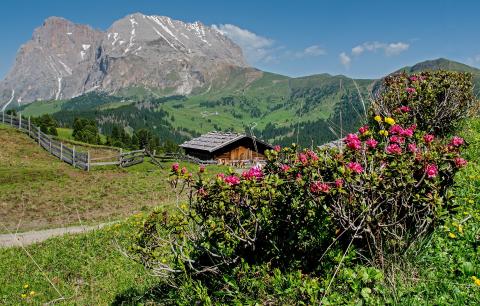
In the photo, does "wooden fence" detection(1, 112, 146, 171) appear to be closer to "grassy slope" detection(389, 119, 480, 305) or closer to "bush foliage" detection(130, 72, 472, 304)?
"bush foliage" detection(130, 72, 472, 304)

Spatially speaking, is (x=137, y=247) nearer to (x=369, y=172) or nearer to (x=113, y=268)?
(x=369, y=172)

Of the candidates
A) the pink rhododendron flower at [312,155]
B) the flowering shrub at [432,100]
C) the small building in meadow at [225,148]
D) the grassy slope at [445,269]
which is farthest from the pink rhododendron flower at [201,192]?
the small building in meadow at [225,148]

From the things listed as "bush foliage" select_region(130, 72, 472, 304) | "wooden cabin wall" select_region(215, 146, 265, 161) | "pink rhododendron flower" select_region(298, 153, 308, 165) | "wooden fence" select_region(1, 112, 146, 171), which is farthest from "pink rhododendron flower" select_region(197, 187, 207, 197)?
"wooden cabin wall" select_region(215, 146, 265, 161)

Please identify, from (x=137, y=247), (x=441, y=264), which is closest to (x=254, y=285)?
(x=137, y=247)

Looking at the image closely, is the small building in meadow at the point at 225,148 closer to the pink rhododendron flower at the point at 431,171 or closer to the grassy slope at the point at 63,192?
the grassy slope at the point at 63,192

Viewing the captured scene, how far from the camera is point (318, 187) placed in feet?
14.0

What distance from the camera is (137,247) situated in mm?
5125

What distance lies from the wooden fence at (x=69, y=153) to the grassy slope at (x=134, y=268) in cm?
2555

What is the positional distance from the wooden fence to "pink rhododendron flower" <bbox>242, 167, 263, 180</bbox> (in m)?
34.4

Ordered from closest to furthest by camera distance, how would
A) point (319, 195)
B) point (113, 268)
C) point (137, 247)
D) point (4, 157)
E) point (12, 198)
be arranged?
point (319, 195)
point (137, 247)
point (113, 268)
point (12, 198)
point (4, 157)

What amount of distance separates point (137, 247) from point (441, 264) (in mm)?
3826

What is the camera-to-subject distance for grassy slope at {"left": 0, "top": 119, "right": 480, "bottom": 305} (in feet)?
14.1

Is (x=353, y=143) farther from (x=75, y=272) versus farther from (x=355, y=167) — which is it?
(x=75, y=272)

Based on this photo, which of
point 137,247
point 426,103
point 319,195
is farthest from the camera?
point 426,103
